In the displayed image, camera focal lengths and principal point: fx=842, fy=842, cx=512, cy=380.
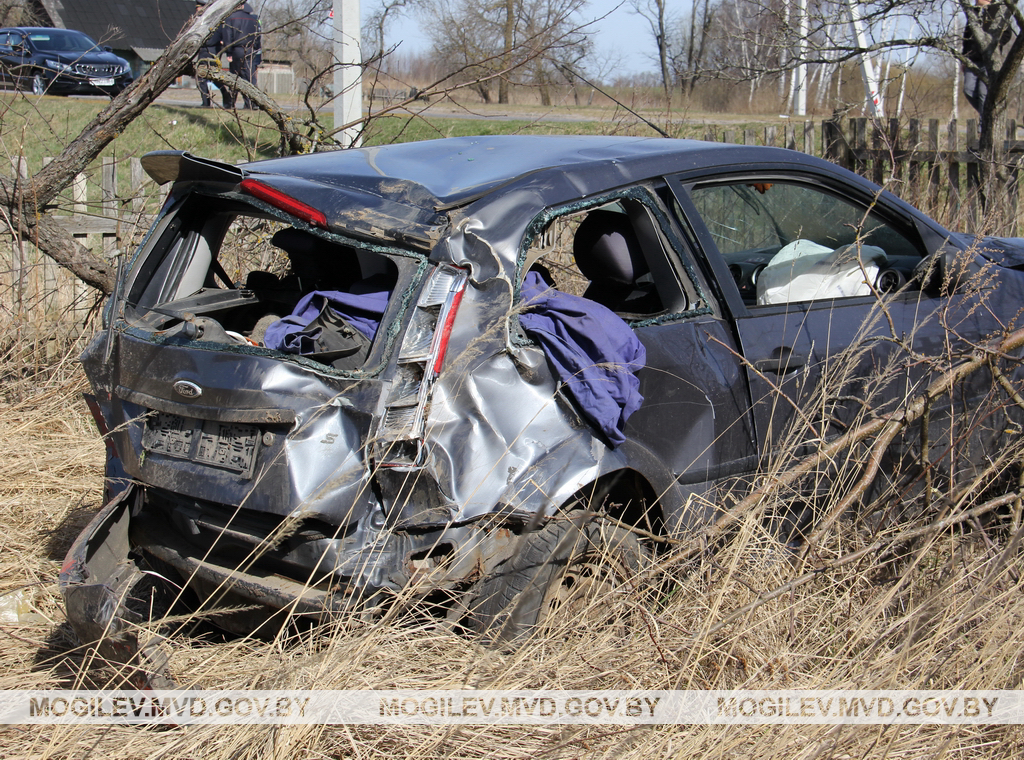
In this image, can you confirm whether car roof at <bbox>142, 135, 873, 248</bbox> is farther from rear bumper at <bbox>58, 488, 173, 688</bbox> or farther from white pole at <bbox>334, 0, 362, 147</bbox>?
white pole at <bbox>334, 0, 362, 147</bbox>

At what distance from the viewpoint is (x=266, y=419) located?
7.48 ft

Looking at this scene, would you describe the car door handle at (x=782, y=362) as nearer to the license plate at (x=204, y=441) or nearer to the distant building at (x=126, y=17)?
the license plate at (x=204, y=441)

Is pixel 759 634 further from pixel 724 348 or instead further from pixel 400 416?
pixel 400 416

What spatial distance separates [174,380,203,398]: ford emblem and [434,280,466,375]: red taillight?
70 cm

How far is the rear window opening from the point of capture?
96.9 inches

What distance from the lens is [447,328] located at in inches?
90.7

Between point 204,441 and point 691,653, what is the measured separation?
57.5 inches

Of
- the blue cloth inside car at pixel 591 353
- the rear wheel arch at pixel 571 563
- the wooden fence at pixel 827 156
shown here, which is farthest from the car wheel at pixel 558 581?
the wooden fence at pixel 827 156

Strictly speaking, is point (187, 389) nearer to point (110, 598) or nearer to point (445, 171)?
point (110, 598)

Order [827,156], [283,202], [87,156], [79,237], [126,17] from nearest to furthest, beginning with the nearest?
[283,202] < [87,156] < [79,237] < [827,156] < [126,17]

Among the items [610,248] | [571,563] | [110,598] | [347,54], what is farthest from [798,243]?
[347,54]

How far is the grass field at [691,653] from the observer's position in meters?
2.11

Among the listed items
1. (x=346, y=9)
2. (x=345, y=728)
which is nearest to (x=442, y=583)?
(x=345, y=728)

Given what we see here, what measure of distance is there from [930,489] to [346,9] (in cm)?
623
